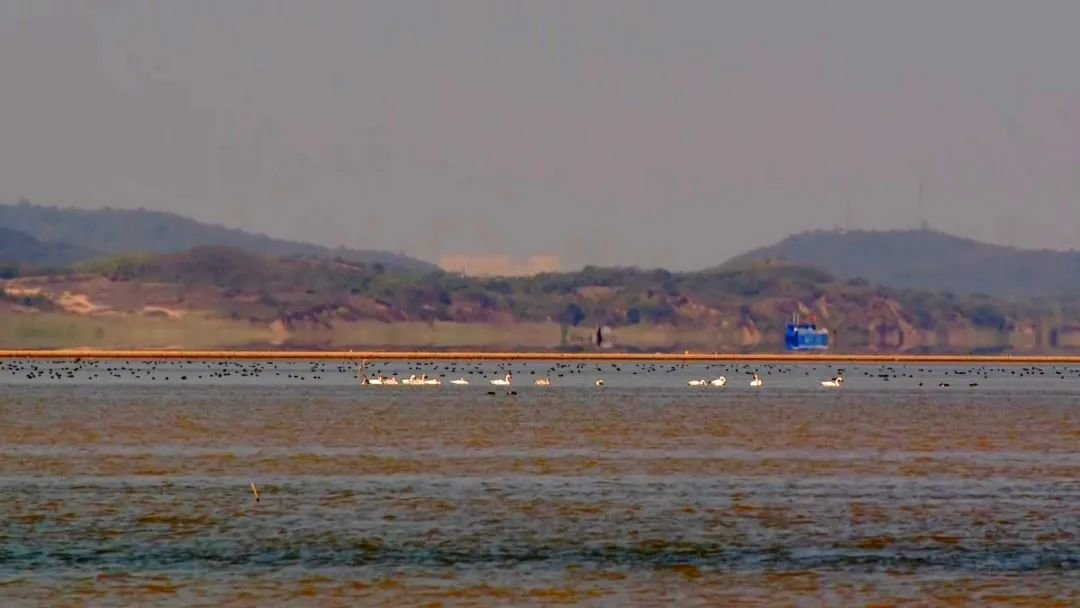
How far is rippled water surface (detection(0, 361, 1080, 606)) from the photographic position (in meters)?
43.2

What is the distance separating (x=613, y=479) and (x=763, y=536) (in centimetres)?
1969

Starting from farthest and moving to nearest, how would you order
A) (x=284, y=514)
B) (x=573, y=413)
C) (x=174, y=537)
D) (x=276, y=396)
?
(x=276, y=396)
(x=573, y=413)
(x=284, y=514)
(x=174, y=537)

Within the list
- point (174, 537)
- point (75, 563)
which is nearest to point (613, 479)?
point (174, 537)

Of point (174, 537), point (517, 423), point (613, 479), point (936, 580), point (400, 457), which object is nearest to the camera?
point (936, 580)

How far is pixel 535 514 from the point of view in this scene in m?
58.2

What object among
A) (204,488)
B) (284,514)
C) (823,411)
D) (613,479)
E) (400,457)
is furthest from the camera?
(823,411)

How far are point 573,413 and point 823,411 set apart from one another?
2077 centimetres

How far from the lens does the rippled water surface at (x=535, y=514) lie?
142 ft

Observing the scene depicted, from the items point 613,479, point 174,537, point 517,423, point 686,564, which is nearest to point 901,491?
point 613,479

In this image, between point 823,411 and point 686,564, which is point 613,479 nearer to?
point 686,564

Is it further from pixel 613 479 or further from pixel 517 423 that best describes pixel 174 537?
pixel 517 423

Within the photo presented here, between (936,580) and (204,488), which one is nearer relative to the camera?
(936,580)

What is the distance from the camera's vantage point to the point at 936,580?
4478 centimetres

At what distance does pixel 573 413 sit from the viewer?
134m
